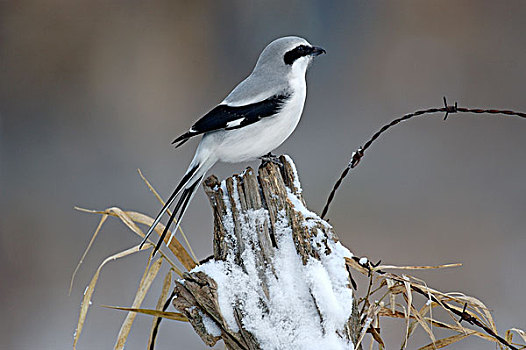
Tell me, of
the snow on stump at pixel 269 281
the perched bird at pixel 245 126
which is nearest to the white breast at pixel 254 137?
the perched bird at pixel 245 126

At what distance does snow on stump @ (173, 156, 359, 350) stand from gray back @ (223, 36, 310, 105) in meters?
0.31

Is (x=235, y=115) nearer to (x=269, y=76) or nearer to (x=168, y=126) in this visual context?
(x=269, y=76)

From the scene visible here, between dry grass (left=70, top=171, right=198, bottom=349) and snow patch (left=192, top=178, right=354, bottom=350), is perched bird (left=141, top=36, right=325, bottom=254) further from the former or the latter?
snow patch (left=192, top=178, right=354, bottom=350)

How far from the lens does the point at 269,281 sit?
2.66 ft

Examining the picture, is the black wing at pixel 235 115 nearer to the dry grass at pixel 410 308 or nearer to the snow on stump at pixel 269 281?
the snow on stump at pixel 269 281

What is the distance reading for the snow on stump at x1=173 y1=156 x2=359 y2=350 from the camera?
0.78 m

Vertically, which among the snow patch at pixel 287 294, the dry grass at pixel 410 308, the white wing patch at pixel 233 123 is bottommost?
the dry grass at pixel 410 308

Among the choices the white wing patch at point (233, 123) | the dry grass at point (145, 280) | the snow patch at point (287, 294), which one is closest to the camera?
the snow patch at point (287, 294)

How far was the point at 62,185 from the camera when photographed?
9.79 feet

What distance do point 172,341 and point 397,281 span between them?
5.49 ft

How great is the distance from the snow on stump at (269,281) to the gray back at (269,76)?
0.31m

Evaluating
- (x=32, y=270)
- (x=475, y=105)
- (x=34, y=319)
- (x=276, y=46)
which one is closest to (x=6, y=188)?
(x=32, y=270)

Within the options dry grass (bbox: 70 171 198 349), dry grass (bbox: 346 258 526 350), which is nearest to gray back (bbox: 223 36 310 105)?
dry grass (bbox: 70 171 198 349)

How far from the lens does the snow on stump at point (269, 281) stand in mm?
785
